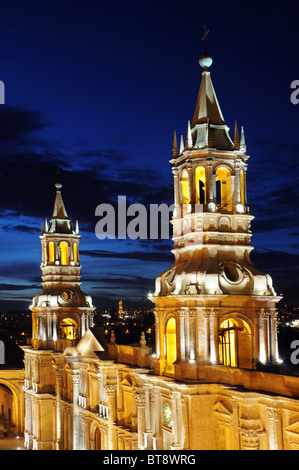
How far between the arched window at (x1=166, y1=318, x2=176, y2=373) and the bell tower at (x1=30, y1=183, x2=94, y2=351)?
2087 centimetres

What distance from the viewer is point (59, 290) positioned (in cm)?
4925

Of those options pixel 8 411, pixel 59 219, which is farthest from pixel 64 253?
pixel 8 411

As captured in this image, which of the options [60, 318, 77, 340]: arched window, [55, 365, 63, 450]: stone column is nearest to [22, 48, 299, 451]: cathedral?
[55, 365, 63, 450]: stone column

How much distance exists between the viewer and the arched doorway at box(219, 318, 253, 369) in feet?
89.6

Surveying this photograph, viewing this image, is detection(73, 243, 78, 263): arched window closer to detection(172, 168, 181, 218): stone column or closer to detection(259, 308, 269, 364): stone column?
detection(172, 168, 181, 218): stone column

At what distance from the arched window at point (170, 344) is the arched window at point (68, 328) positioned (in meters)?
21.9

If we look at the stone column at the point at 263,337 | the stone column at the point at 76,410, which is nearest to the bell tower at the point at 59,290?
the stone column at the point at 76,410

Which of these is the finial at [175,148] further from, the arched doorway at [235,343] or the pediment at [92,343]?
the pediment at [92,343]

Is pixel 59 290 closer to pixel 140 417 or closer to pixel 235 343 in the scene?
pixel 140 417

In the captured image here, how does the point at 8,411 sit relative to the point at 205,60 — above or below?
below

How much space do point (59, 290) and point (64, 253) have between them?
3.13 metres

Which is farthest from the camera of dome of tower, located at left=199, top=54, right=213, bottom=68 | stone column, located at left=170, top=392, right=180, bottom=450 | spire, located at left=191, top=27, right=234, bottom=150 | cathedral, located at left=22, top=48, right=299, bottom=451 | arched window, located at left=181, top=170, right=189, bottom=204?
dome of tower, located at left=199, top=54, right=213, bottom=68

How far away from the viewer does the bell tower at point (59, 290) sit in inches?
1927
